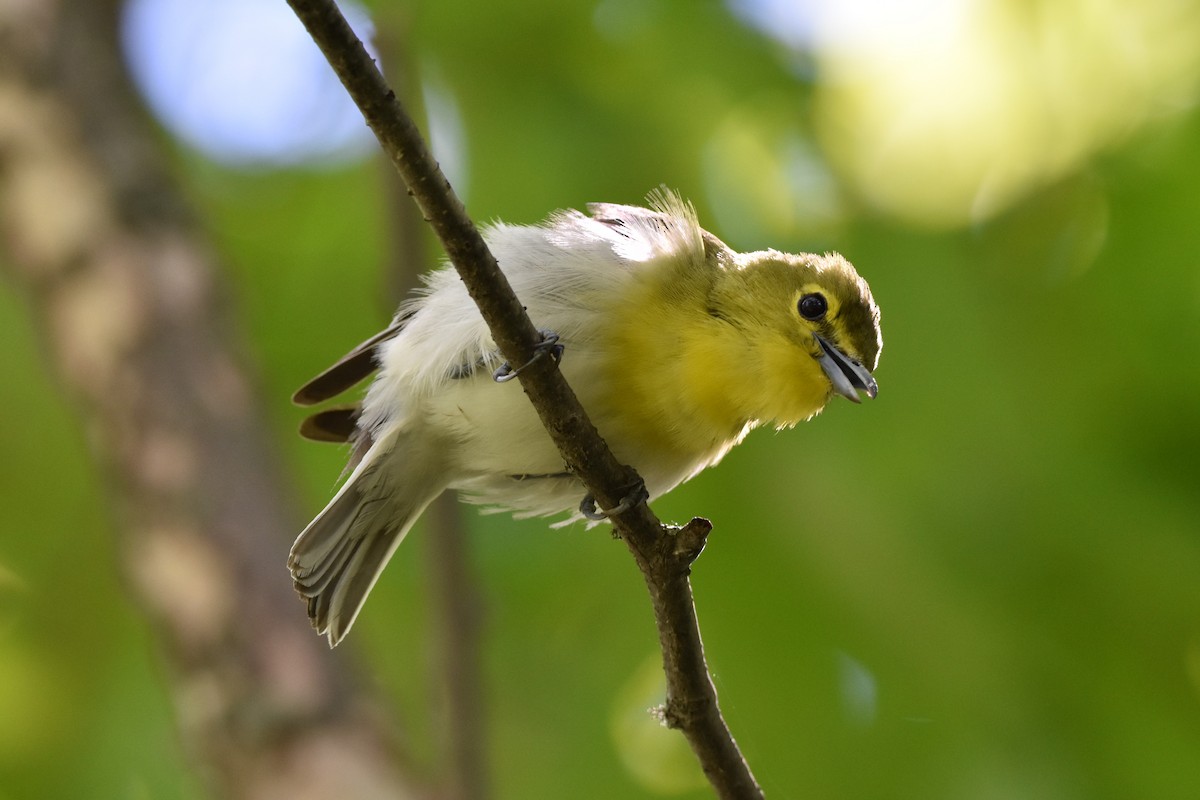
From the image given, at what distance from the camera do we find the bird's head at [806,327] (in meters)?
3.80

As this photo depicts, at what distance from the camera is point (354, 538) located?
4.02 metres

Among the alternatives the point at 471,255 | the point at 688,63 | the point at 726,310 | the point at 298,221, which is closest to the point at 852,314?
the point at 726,310

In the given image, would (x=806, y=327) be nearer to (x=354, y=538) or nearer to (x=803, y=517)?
(x=803, y=517)

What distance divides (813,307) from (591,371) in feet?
2.72

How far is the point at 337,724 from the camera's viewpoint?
12.5 feet

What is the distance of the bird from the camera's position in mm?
3646

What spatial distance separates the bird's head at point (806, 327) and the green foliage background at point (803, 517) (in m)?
0.49

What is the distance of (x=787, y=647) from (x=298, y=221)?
112 inches

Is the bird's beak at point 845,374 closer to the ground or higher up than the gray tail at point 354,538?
closer to the ground

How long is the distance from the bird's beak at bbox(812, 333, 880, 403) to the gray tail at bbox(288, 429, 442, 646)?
52.1 inches

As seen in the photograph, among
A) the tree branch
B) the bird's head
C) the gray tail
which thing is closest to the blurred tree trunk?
the gray tail

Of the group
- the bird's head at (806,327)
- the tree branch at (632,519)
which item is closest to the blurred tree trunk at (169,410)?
the tree branch at (632,519)

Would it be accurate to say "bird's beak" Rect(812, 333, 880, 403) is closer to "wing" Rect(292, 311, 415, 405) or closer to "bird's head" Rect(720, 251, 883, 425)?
"bird's head" Rect(720, 251, 883, 425)

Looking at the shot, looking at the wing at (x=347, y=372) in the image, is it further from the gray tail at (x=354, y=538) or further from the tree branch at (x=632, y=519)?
the tree branch at (x=632, y=519)
